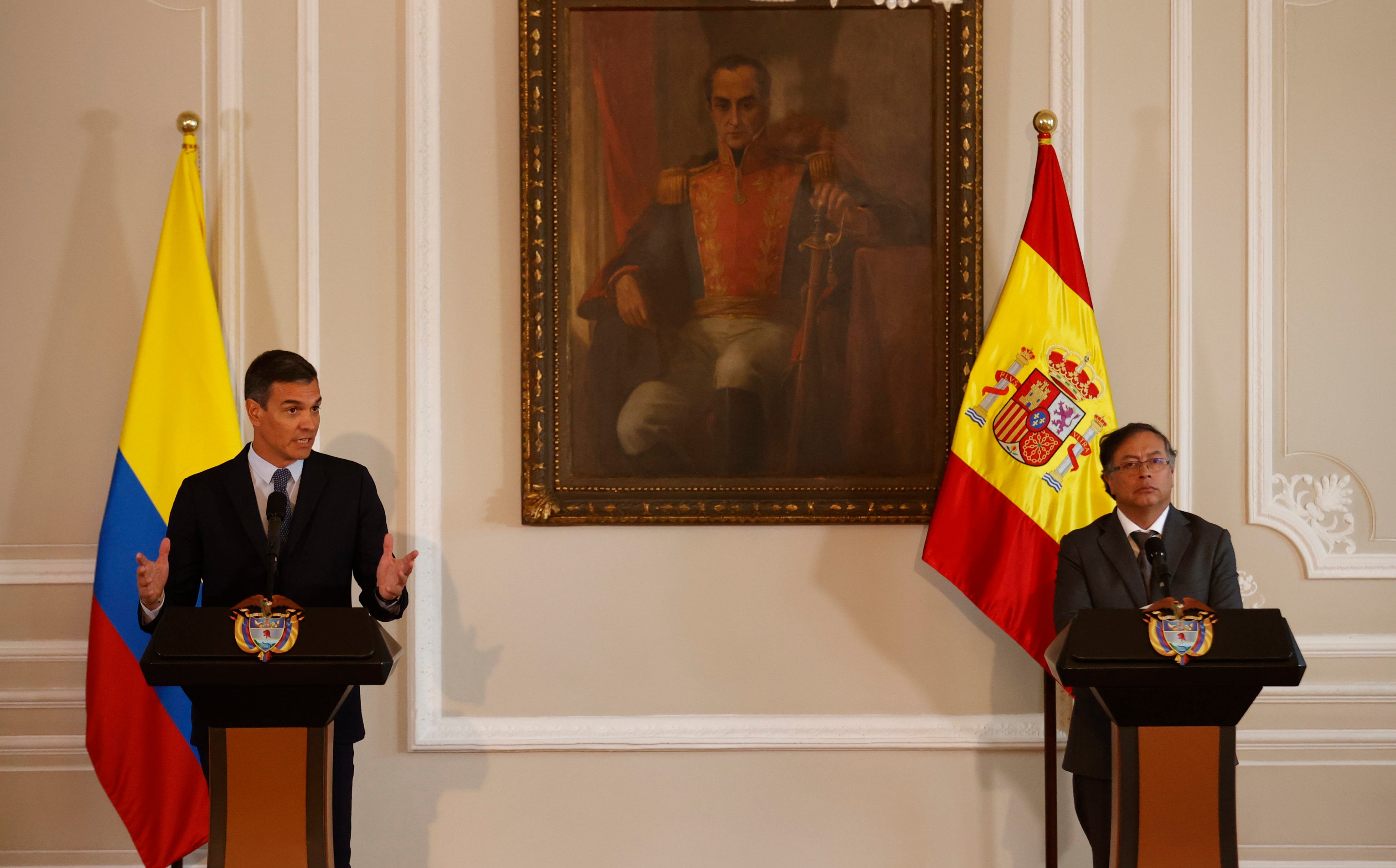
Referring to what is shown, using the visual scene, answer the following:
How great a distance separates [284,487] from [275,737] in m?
0.68

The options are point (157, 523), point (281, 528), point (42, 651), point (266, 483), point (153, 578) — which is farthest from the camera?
point (42, 651)

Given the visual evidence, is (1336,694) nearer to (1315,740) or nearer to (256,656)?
Result: (1315,740)

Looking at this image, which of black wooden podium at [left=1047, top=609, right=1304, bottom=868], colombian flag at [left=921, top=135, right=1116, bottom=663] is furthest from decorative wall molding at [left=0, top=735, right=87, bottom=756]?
black wooden podium at [left=1047, top=609, right=1304, bottom=868]

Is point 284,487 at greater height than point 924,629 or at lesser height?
greater

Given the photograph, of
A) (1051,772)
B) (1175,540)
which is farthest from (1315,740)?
(1175,540)

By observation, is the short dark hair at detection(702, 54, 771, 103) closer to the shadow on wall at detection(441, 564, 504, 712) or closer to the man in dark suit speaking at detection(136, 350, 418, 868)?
the man in dark suit speaking at detection(136, 350, 418, 868)

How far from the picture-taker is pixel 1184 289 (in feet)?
11.2

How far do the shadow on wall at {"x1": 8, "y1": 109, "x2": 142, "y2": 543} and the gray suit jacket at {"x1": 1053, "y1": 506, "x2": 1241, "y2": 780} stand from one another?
3.25 m

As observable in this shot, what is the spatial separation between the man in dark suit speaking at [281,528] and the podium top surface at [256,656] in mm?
318

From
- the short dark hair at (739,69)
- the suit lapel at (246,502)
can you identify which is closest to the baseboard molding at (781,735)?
the suit lapel at (246,502)

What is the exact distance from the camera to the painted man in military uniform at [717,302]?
340 centimetres

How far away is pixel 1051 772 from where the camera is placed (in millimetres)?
3240

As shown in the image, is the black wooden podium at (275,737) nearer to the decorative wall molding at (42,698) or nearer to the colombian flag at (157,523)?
the colombian flag at (157,523)

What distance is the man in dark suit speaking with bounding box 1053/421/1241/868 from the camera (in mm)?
2576
